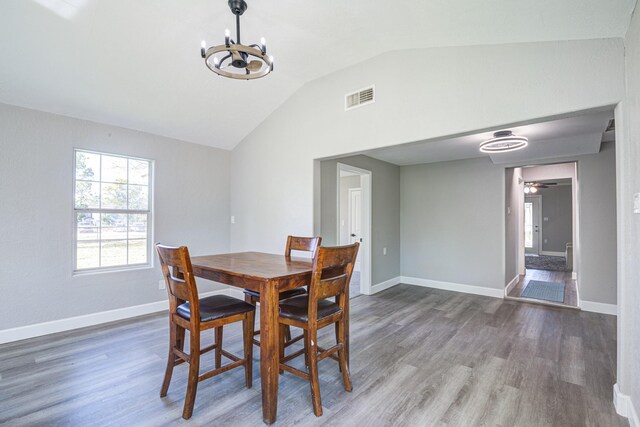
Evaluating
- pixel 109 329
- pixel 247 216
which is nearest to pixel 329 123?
pixel 247 216

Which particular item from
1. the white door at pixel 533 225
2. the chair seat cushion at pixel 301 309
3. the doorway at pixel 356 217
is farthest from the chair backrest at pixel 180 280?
the white door at pixel 533 225

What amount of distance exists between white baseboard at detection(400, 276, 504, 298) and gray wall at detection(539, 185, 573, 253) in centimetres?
688

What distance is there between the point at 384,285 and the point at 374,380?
311cm

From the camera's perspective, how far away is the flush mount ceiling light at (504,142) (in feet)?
11.8

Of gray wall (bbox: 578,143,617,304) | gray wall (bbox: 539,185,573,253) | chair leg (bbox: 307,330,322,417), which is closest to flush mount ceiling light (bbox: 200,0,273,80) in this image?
chair leg (bbox: 307,330,322,417)

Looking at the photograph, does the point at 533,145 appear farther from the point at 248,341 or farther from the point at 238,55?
the point at 248,341

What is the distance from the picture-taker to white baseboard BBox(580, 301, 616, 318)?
4.03 metres

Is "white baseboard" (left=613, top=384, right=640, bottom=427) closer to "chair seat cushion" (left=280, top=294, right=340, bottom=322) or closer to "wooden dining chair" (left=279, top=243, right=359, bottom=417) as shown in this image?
"wooden dining chair" (left=279, top=243, right=359, bottom=417)

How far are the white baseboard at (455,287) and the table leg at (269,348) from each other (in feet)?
14.2

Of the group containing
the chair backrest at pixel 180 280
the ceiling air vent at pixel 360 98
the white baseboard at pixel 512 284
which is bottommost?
the white baseboard at pixel 512 284

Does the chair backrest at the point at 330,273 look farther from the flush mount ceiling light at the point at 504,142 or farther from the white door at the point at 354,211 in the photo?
the white door at the point at 354,211

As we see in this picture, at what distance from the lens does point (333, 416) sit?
1.91m

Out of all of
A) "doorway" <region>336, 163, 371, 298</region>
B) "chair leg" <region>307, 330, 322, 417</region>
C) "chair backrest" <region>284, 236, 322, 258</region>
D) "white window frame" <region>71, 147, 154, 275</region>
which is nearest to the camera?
"chair leg" <region>307, 330, 322, 417</region>

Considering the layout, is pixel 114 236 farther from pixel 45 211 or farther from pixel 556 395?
pixel 556 395
